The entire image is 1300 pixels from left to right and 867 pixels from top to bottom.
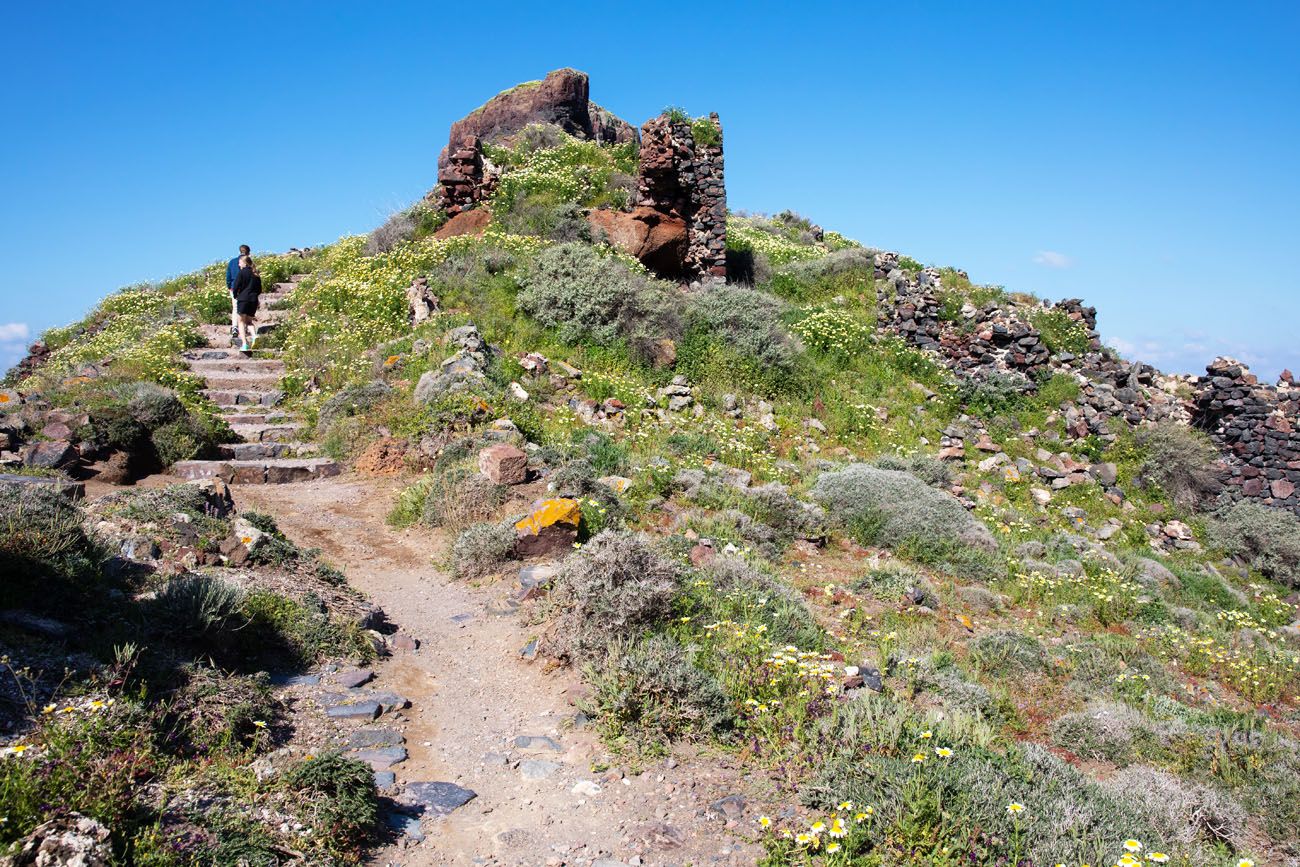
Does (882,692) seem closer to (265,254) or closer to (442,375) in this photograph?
(442,375)

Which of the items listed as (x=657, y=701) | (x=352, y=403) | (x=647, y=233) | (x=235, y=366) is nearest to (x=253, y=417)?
(x=352, y=403)

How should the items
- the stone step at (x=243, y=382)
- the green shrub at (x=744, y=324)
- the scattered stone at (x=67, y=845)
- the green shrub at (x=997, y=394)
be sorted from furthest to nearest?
the green shrub at (x=997, y=394)
the green shrub at (x=744, y=324)
the stone step at (x=243, y=382)
the scattered stone at (x=67, y=845)

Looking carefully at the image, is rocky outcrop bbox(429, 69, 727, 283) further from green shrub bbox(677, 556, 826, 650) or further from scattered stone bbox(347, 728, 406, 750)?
scattered stone bbox(347, 728, 406, 750)

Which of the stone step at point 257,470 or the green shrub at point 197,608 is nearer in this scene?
the green shrub at point 197,608

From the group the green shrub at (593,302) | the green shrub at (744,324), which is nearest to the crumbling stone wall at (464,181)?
the green shrub at (593,302)

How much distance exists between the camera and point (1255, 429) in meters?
14.5

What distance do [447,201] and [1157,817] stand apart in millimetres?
19373

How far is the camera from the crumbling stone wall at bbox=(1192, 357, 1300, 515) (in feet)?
46.5

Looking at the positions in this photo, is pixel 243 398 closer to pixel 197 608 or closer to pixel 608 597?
pixel 197 608

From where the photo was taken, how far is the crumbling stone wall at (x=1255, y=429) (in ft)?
46.5

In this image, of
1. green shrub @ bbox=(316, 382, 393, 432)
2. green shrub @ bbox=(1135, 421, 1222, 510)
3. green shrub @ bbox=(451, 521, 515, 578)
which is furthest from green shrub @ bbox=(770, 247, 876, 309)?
green shrub @ bbox=(451, 521, 515, 578)

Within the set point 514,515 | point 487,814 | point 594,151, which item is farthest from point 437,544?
point 594,151

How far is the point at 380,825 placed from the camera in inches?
155

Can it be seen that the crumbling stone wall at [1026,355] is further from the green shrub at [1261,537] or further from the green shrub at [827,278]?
the green shrub at [1261,537]
